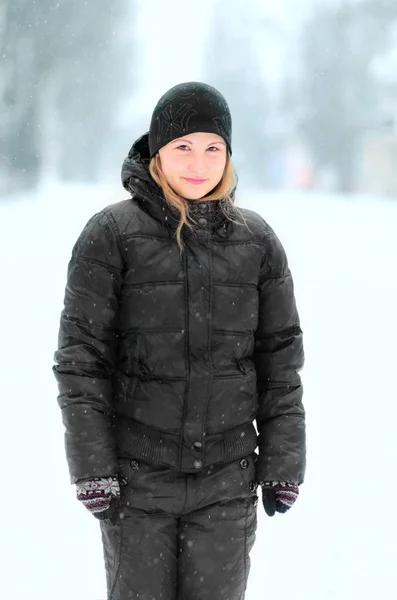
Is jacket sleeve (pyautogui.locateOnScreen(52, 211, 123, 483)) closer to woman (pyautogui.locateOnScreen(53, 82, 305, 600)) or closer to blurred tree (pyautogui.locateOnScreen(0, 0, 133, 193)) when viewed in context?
woman (pyautogui.locateOnScreen(53, 82, 305, 600))

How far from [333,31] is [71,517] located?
37.0 ft

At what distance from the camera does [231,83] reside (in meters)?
13.2

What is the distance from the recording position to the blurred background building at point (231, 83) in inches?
464

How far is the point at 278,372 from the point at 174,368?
0.25 metres

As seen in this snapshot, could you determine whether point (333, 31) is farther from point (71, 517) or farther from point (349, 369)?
point (71, 517)

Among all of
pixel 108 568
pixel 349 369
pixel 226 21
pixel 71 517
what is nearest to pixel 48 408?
pixel 71 517

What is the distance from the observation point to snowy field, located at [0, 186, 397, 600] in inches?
102

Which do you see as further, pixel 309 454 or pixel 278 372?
pixel 309 454

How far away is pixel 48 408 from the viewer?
12.9 feet

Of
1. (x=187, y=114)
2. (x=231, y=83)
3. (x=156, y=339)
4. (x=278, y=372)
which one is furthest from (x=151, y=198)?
(x=231, y=83)

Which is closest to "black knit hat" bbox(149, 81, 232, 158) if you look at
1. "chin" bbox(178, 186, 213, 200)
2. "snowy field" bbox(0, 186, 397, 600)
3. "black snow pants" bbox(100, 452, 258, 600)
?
"chin" bbox(178, 186, 213, 200)

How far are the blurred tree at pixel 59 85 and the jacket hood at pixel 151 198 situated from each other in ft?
31.4

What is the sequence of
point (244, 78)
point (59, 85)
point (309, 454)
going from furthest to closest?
point (244, 78), point (59, 85), point (309, 454)

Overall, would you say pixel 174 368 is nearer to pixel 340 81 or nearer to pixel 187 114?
pixel 187 114
